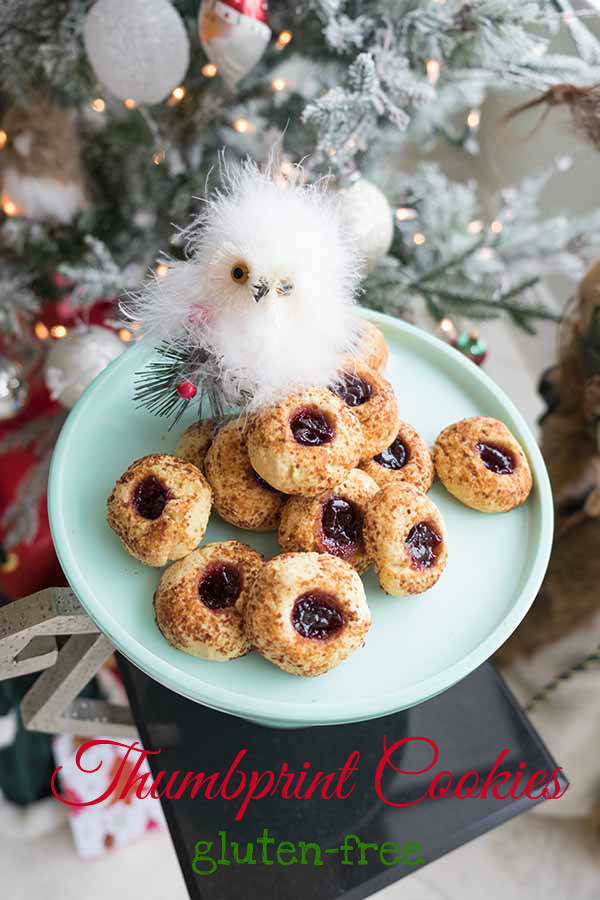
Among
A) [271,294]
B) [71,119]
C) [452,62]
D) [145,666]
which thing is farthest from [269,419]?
[71,119]

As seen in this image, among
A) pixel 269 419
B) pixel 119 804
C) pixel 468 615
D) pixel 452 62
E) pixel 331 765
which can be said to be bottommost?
pixel 119 804

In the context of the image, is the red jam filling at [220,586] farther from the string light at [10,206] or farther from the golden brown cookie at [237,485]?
the string light at [10,206]

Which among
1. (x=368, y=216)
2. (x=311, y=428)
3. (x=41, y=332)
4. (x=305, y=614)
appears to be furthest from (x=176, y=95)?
(x=305, y=614)

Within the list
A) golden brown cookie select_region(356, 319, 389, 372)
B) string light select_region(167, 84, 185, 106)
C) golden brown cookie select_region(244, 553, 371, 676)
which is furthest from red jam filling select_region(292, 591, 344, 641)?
string light select_region(167, 84, 185, 106)

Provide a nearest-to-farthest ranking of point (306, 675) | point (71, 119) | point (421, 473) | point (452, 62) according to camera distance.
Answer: point (306, 675) < point (421, 473) < point (452, 62) < point (71, 119)

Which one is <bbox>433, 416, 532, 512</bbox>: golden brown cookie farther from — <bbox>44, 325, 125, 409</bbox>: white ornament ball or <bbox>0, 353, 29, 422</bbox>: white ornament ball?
<bbox>0, 353, 29, 422</bbox>: white ornament ball

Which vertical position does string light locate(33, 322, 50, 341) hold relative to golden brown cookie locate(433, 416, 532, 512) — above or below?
below

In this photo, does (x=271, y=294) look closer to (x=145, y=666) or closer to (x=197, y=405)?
(x=197, y=405)
